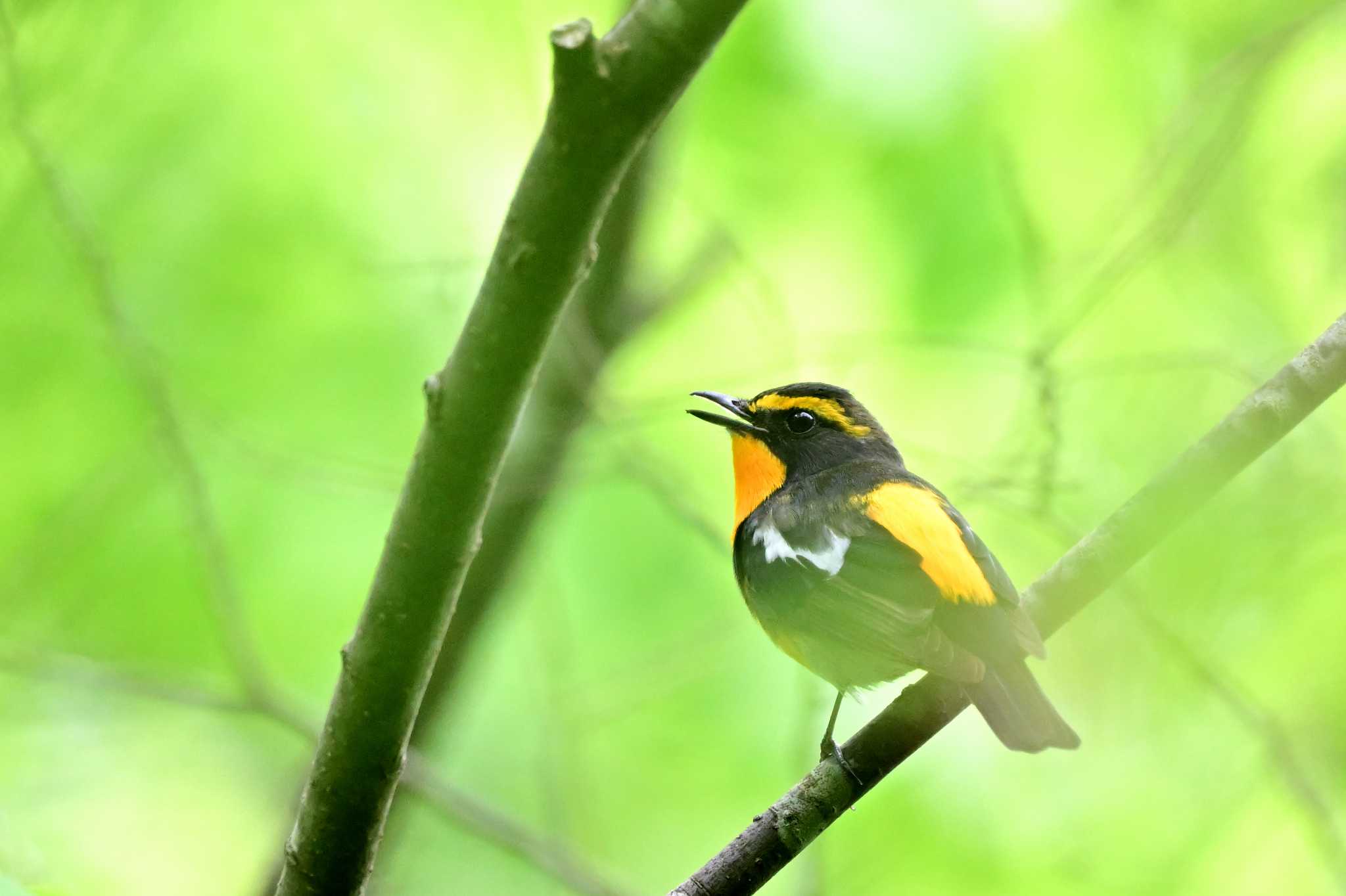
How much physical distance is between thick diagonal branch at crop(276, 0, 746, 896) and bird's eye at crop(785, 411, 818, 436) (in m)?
2.08

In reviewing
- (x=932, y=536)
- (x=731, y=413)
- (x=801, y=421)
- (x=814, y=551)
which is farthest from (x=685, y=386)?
(x=932, y=536)

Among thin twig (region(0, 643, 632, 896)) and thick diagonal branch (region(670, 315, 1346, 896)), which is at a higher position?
thin twig (region(0, 643, 632, 896))

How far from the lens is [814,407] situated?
157 inches

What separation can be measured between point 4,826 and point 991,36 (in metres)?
4.16

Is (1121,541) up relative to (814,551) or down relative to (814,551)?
down

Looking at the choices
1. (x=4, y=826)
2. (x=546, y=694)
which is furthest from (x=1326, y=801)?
(x=4, y=826)

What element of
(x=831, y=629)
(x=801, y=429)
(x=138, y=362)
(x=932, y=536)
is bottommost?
(x=831, y=629)

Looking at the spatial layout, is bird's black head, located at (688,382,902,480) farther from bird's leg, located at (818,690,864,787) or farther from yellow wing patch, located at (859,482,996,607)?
bird's leg, located at (818,690,864,787)

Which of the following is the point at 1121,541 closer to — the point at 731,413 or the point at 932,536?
Answer: the point at 932,536

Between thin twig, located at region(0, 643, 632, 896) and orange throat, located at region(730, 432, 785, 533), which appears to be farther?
orange throat, located at region(730, 432, 785, 533)

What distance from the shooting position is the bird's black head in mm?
3895

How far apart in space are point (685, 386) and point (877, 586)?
2133 mm

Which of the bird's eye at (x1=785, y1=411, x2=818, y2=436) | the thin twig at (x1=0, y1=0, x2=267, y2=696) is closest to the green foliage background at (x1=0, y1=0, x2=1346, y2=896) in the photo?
the thin twig at (x1=0, y1=0, x2=267, y2=696)

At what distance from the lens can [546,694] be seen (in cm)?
448
